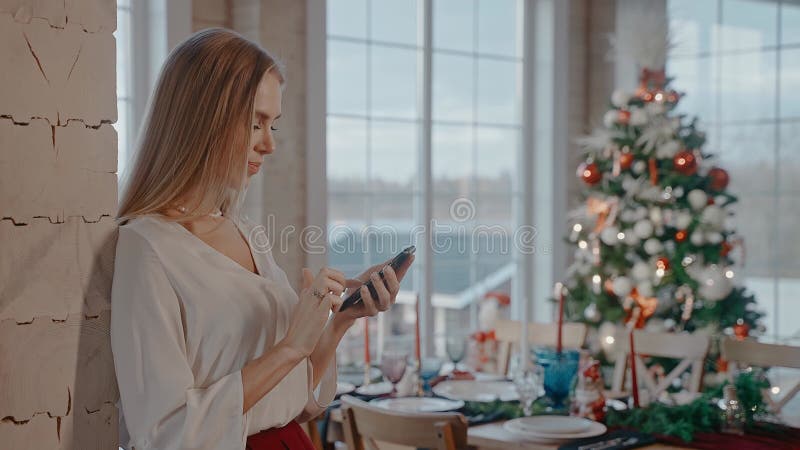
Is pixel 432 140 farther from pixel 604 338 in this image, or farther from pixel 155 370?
pixel 155 370

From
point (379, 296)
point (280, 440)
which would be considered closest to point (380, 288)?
point (379, 296)

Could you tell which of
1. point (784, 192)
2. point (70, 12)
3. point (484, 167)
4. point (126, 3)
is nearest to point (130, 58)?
point (126, 3)

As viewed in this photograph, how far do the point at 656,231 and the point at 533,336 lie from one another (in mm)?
995

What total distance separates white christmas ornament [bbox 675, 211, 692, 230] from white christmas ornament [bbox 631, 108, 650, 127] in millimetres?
497

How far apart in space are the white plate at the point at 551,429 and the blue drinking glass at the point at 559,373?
8.7 inches

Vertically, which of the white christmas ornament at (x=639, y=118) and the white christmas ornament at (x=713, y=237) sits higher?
the white christmas ornament at (x=639, y=118)

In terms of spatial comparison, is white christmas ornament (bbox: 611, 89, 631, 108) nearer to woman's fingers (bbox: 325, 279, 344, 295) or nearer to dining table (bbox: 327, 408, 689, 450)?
dining table (bbox: 327, 408, 689, 450)

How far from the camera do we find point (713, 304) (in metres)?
4.89

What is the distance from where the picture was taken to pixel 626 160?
509cm

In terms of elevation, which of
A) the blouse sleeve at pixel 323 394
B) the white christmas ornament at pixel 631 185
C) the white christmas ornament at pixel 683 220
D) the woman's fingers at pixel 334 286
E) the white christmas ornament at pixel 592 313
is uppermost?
A: the white christmas ornament at pixel 631 185

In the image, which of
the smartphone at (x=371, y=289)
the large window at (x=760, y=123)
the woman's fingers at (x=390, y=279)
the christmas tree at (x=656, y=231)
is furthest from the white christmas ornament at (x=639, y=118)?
the woman's fingers at (x=390, y=279)

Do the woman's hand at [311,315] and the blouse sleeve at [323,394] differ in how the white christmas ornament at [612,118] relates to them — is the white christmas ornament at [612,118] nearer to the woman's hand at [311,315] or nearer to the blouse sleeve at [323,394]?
the blouse sleeve at [323,394]

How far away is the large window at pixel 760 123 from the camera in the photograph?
5.38 meters

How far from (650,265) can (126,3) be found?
2.76 metres
